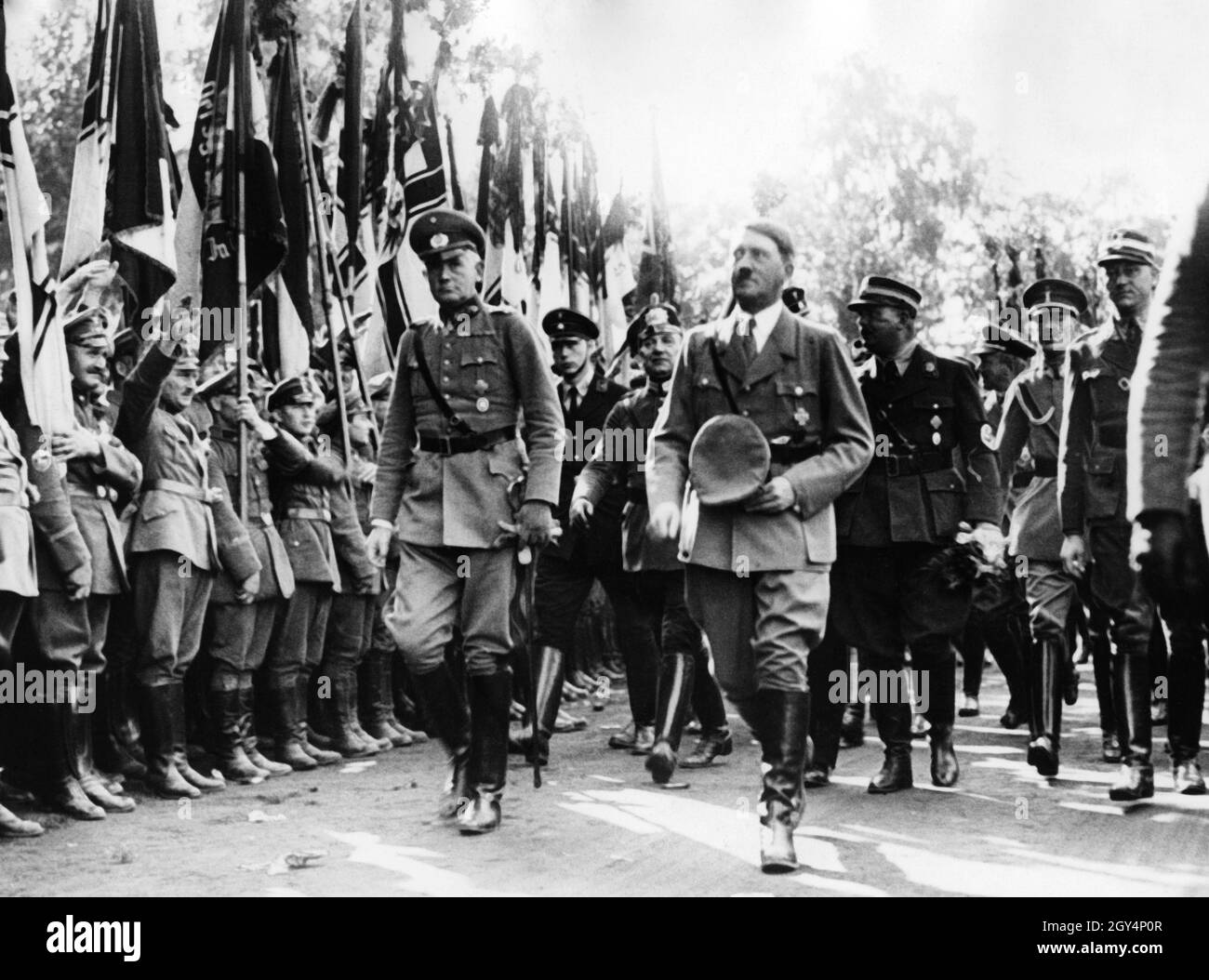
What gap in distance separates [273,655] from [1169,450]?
6832 millimetres

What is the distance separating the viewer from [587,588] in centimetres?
973

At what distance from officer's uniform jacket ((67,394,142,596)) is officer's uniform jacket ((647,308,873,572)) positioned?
112 inches

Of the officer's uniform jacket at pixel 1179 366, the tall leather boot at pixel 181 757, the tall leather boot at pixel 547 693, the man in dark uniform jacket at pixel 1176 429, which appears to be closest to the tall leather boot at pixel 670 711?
the tall leather boot at pixel 547 693

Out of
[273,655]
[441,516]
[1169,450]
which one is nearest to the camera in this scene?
[1169,450]

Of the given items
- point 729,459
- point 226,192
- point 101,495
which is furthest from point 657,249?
point 729,459

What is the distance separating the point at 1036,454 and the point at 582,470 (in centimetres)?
255

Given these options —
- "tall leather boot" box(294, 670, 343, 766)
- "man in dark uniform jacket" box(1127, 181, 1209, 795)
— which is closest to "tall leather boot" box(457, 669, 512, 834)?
"tall leather boot" box(294, 670, 343, 766)

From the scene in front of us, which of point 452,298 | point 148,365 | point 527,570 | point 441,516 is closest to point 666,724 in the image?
point 527,570

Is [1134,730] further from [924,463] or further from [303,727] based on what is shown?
[303,727]

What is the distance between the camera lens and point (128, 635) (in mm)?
8305

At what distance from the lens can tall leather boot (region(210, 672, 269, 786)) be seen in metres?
8.47

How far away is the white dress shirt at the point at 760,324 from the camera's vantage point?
20.5 feet

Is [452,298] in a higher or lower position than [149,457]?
higher
